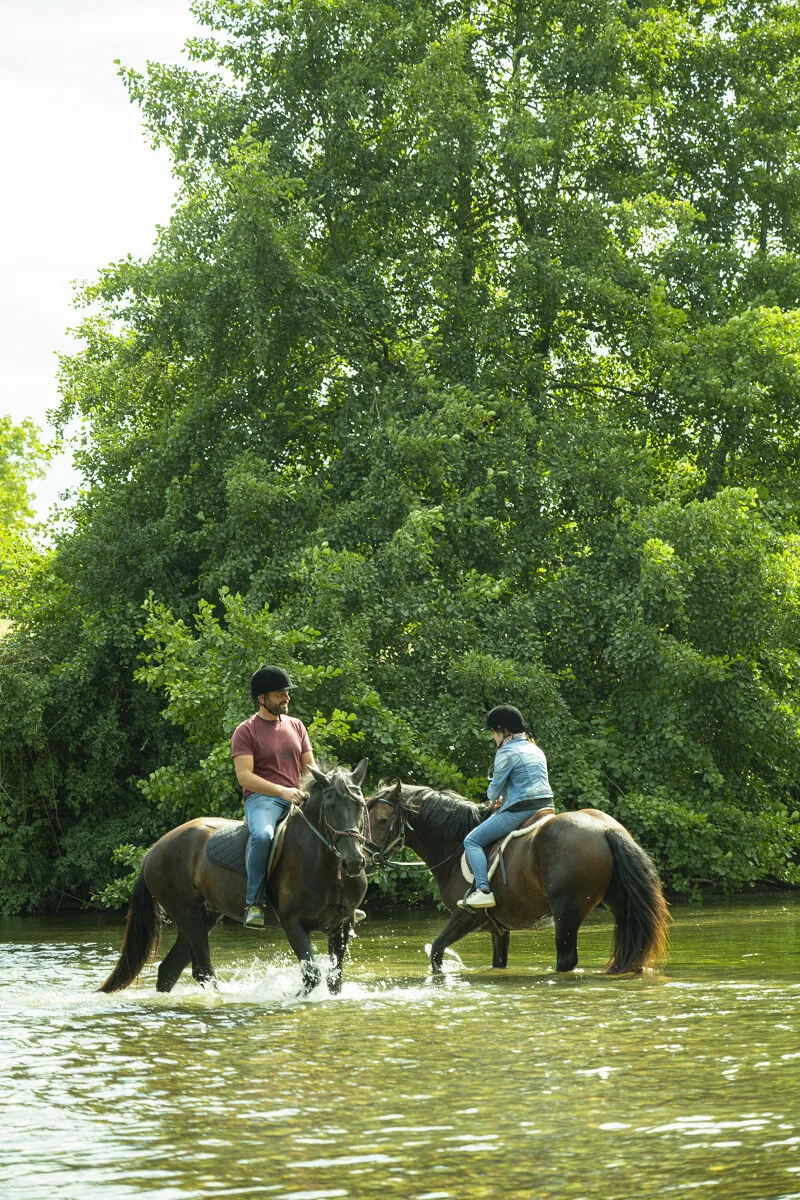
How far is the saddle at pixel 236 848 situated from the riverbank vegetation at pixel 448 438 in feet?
27.4

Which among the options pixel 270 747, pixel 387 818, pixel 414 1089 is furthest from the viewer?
pixel 387 818

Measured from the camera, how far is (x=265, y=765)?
1105cm

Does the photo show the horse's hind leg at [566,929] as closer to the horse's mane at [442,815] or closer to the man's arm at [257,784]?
the horse's mane at [442,815]

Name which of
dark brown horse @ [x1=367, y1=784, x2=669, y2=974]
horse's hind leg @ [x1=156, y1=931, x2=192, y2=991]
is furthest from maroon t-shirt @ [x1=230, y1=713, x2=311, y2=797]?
horse's hind leg @ [x1=156, y1=931, x2=192, y2=991]

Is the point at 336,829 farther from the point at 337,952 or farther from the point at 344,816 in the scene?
the point at 337,952

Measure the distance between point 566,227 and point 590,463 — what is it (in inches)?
182

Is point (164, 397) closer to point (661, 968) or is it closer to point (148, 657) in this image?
point (148, 657)

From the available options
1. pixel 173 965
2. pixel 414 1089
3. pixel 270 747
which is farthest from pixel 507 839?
pixel 414 1089

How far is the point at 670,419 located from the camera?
82.9 ft

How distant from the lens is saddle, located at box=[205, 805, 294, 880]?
11.0m

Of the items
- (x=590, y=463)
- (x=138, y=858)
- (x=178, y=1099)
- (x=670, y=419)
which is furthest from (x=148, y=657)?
(x=178, y=1099)

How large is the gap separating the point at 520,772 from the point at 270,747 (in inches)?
94.9

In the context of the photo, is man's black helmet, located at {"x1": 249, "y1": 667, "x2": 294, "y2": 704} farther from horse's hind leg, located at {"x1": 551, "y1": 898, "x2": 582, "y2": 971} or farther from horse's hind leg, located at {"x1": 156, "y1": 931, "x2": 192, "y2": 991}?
horse's hind leg, located at {"x1": 551, "y1": 898, "x2": 582, "y2": 971}

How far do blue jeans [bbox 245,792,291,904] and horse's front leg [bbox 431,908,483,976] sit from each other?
7.50 ft
